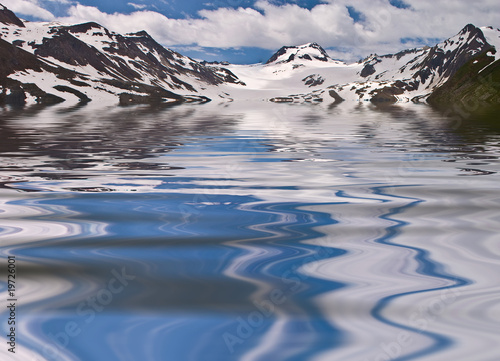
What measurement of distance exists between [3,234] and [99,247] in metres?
1.50

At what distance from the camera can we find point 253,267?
5.37 metres

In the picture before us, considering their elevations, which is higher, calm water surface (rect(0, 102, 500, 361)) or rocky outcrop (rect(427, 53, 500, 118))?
rocky outcrop (rect(427, 53, 500, 118))

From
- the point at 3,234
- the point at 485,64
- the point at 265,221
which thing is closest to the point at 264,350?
the point at 265,221

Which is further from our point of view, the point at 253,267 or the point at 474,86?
the point at 474,86

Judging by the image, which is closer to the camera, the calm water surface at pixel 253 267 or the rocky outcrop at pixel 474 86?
the calm water surface at pixel 253 267

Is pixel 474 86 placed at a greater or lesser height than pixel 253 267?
greater

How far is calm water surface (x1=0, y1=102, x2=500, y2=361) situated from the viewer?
383 cm

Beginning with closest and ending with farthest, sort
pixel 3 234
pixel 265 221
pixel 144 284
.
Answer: pixel 144 284 → pixel 3 234 → pixel 265 221

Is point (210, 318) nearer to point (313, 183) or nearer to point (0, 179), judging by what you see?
point (313, 183)

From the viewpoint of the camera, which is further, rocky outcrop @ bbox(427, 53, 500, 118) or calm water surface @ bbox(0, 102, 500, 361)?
rocky outcrop @ bbox(427, 53, 500, 118)

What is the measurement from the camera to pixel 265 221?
725cm

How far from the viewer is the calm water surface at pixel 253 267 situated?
383cm

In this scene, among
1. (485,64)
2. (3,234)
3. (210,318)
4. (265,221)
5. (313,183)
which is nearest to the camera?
(210,318)

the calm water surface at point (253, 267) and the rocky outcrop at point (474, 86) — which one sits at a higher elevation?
the rocky outcrop at point (474, 86)
